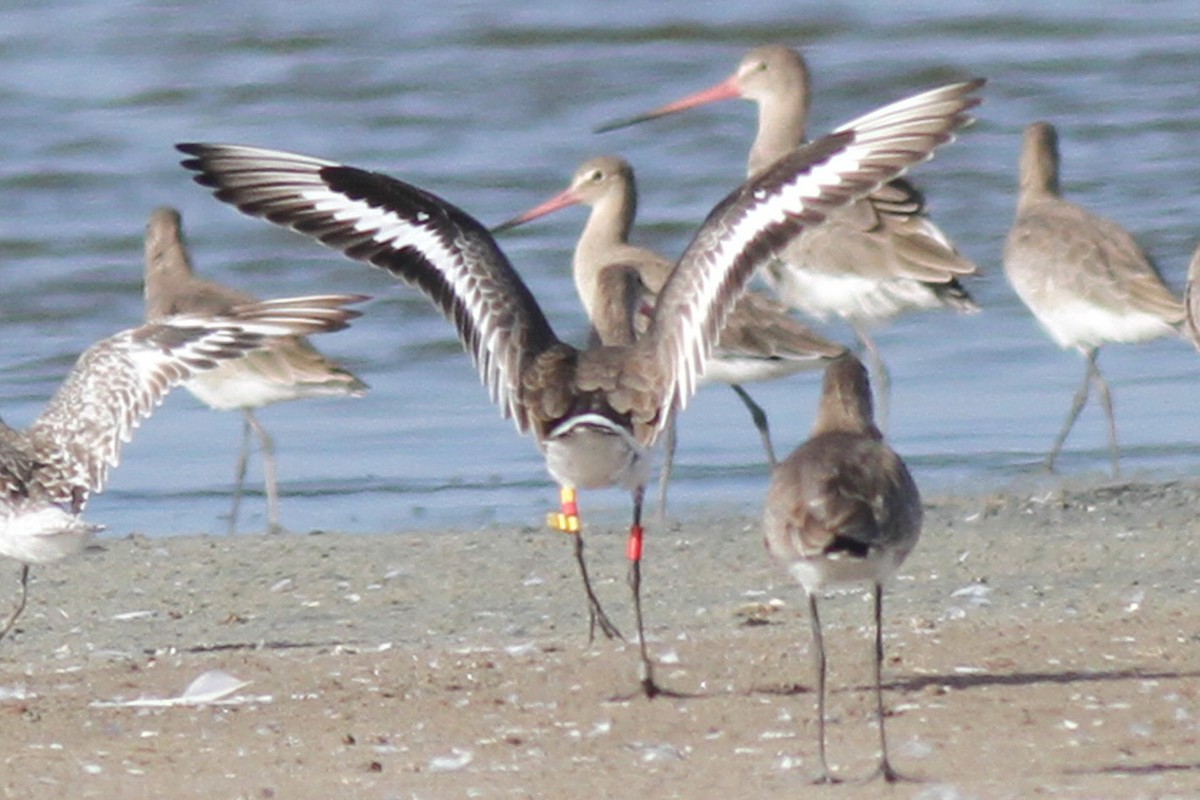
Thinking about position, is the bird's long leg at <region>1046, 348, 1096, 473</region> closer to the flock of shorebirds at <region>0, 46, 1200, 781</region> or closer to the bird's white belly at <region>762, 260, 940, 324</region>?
the bird's white belly at <region>762, 260, 940, 324</region>

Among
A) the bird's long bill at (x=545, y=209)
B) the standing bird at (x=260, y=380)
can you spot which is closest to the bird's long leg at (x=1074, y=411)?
the bird's long bill at (x=545, y=209)

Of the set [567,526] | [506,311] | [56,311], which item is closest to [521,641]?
[567,526]

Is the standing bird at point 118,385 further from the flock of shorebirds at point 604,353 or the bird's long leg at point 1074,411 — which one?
the bird's long leg at point 1074,411

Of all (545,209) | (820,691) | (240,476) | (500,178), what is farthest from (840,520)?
(500,178)

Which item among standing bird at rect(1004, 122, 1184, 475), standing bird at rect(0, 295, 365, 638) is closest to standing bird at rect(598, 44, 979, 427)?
standing bird at rect(1004, 122, 1184, 475)

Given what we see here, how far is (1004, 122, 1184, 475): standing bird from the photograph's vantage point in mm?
10453

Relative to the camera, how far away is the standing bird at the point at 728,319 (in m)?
9.98

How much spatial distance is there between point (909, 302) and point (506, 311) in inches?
A: 161

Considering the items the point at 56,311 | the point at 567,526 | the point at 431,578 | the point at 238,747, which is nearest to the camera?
the point at 238,747

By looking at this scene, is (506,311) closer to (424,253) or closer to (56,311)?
(424,253)

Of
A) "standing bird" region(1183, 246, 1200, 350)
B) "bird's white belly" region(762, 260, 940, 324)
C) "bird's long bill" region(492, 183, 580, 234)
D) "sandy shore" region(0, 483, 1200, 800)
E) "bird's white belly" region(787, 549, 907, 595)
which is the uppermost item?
"bird's long bill" region(492, 183, 580, 234)

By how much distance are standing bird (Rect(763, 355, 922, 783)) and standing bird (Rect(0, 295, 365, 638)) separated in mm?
2276

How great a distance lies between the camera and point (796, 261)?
11.1m

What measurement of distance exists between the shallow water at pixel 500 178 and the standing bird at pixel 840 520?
3829mm
